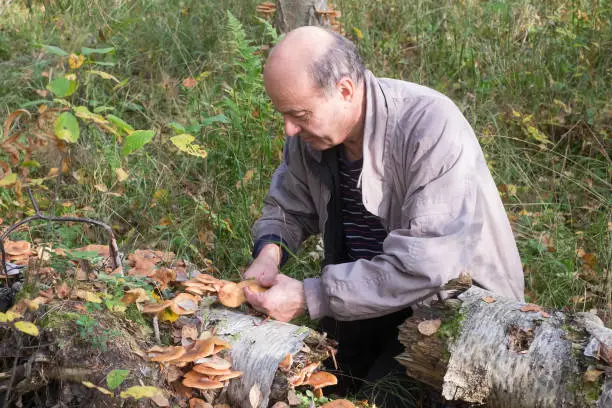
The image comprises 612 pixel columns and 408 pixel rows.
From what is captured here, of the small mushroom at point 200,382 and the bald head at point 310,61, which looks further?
the bald head at point 310,61

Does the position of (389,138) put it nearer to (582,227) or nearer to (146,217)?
(146,217)

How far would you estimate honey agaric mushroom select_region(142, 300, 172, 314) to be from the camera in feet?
9.10

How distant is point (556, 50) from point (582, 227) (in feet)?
6.66

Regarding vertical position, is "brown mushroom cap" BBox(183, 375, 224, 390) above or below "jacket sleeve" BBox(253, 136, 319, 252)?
below

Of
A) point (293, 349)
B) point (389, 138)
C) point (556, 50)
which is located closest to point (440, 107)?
point (389, 138)

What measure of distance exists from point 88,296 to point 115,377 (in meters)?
0.43

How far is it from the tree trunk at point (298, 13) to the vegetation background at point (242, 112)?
0.59 feet

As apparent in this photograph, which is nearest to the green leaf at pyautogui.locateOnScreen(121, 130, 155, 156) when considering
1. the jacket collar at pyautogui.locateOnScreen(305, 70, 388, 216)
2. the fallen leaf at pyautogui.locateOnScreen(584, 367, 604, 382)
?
the jacket collar at pyautogui.locateOnScreen(305, 70, 388, 216)

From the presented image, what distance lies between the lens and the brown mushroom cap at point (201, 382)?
8.45ft

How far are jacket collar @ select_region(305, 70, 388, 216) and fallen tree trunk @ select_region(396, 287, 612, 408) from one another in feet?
2.17

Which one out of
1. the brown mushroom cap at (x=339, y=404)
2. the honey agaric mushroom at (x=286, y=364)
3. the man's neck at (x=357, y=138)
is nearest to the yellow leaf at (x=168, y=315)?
the honey agaric mushroom at (x=286, y=364)

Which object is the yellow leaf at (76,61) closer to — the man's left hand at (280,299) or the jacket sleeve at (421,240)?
the man's left hand at (280,299)

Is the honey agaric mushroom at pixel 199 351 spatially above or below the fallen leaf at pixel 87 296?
below

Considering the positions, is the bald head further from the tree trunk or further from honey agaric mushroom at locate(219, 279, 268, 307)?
the tree trunk
